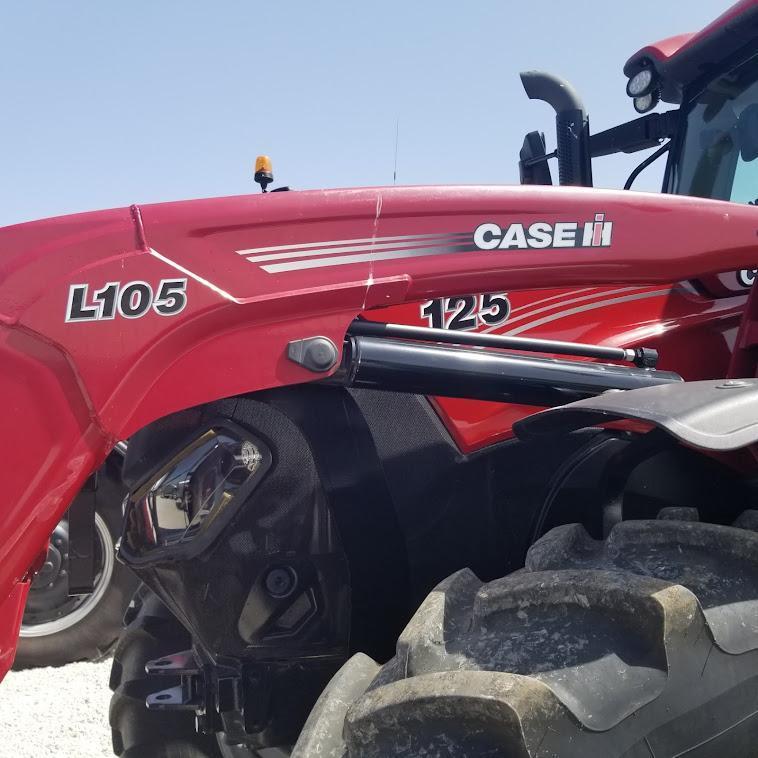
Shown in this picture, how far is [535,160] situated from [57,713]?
287 cm

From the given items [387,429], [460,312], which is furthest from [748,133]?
[387,429]

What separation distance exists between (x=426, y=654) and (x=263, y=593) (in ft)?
1.81

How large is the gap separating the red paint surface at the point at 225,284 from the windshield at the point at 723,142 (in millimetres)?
735

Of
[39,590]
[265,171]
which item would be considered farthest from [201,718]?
[39,590]

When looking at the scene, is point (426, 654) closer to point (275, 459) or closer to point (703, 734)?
point (703, 734)

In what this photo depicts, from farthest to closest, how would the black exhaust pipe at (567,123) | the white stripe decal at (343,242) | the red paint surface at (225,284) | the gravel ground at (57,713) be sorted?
the gravel ground at (57,713)
the black exhaust pipe at (567,123)
the white stripe decal at (343,242)
the red paint surface at (225,284)

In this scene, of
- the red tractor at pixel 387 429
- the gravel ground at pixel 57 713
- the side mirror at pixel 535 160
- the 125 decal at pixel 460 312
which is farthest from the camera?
the gravel ground at pixel 57 713

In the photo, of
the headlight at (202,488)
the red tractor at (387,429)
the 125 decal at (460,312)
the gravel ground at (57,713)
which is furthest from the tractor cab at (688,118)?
A: the gravel ground at (57,713)

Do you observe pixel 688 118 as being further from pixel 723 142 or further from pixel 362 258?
pixel 362 258

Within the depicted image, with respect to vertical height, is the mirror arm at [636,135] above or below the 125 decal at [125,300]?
above

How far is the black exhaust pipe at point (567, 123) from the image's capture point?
2.45m

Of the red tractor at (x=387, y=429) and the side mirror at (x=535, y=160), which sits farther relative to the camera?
the side mirror at (x=535, y=160)

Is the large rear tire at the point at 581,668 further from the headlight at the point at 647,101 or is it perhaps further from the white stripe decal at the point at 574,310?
the headlight at the point at 647,101

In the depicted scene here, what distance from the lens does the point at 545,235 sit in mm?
1919
